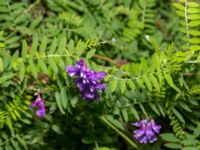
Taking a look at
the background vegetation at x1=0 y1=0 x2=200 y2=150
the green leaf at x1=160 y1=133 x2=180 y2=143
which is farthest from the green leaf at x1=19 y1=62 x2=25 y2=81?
the green leaf at x1=160 y1=133 x2=180 y2=143

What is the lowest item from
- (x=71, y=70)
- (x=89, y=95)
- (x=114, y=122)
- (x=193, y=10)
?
(x=114, y=122)

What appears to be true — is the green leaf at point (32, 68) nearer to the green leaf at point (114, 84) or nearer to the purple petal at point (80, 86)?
the purple petal at point (80, 86)

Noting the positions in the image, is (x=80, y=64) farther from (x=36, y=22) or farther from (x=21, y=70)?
A: (x=36, y=22)

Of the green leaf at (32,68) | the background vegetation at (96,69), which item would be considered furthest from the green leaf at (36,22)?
the green leaf at (32,68)

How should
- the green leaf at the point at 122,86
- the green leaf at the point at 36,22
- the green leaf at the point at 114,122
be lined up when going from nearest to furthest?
the green leaf at the point at 122,86, the green leaf at the point at 114,122, the green leaf at the point at 36,22

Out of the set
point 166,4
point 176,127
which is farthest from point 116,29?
point 176,127

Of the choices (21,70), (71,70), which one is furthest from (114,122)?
(21,70)
